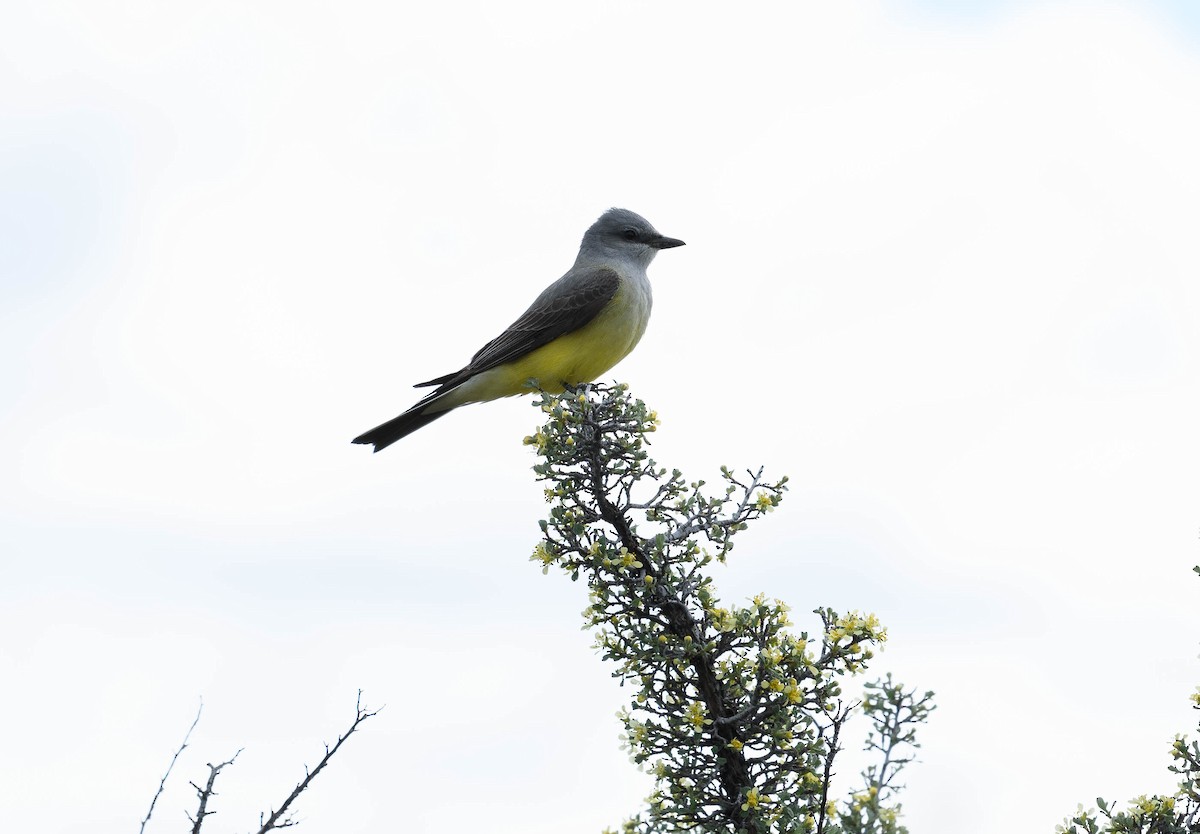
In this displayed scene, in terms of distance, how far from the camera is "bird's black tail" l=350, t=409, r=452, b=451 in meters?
9.84

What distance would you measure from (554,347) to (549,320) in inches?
10.0

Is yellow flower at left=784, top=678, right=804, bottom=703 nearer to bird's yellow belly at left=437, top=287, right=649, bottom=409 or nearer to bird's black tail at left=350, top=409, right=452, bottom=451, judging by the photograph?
bird's yellow belly at left=437, top=287, right=649, bottom=409

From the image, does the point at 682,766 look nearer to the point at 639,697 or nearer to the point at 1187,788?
the point at 639,697

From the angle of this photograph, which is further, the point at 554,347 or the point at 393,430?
the point at 393,430

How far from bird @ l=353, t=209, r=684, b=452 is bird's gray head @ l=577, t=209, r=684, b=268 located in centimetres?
52

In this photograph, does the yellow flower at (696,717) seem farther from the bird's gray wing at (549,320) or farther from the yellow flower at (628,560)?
the bird's gray wing at (549,320)

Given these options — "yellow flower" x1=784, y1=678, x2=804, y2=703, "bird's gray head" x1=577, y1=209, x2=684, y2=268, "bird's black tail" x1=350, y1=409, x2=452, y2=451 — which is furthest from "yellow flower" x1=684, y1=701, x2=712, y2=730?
"bird's gray head" x1=577, y1=209, x2=684, y2=268

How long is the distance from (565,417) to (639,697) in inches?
60.4

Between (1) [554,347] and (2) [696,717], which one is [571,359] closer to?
(1) [554,347]

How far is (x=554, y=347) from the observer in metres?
9.48

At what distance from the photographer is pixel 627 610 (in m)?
5.34

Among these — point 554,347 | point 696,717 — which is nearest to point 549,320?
point 554,347

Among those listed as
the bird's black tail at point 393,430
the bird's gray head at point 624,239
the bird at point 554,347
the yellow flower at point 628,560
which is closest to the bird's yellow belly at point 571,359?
the bird at point 554,347

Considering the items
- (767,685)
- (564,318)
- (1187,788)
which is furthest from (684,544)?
(564,318)
